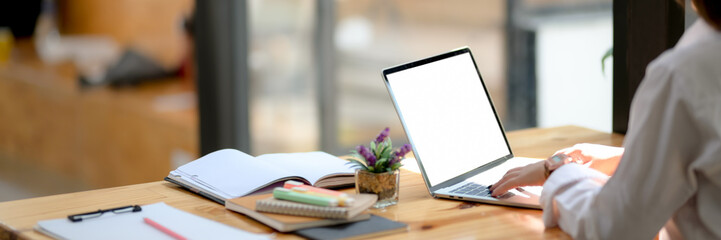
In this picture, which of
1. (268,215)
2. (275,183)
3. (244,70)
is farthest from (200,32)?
(268,215)

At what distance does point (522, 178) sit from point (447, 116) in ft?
0.62

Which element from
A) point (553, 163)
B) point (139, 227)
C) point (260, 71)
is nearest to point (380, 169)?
point (553, 163)

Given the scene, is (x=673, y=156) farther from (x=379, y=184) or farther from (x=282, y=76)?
(x=282, y=76)

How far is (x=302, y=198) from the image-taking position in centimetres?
116

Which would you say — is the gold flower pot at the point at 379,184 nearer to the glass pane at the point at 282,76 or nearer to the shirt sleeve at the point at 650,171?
the shirt sleeve at the point at 650,171

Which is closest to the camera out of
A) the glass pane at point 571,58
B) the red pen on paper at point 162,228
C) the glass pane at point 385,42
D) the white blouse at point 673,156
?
the white blouse at point 673,156

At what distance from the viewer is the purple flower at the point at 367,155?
123 centimetres

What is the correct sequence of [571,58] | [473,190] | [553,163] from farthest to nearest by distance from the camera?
[571,58] → [473,190] → [553,163]

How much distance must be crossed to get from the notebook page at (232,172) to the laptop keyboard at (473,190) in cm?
28

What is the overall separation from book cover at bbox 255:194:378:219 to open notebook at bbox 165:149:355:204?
0.12 metres

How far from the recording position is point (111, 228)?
1.13 metres

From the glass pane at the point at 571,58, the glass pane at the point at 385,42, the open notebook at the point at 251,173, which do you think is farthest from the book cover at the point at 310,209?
the glass pane at the point at 571,58

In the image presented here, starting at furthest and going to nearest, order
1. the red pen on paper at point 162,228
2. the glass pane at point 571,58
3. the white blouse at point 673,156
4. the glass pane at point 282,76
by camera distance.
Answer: the glass pane at point 571,58 < the glass pane at point 282,76 < the red pen on paper at point 162,228 < the white blouse at point 673,156

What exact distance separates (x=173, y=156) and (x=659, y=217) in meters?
2.59
